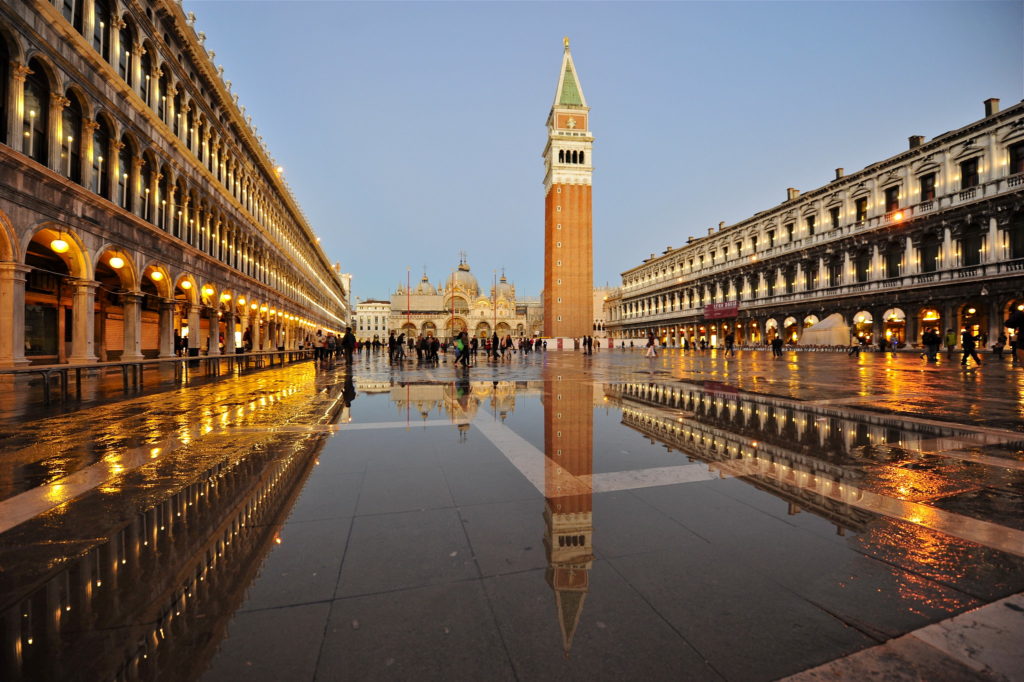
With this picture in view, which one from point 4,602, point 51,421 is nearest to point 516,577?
point 4,602

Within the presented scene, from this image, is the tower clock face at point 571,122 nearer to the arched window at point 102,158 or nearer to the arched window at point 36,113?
the arched window at point 102,158

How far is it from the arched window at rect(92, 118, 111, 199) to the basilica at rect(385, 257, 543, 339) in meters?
86.9

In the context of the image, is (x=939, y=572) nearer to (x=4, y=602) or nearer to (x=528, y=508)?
(x=528, y=508)

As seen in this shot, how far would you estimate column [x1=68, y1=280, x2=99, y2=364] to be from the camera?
14.2 meters

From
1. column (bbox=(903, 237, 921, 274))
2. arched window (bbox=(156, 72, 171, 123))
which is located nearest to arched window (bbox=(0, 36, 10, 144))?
arched window (bbox=(156, 72, 171, 123))

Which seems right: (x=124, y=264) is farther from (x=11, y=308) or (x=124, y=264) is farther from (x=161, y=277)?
(x=11, y=308)

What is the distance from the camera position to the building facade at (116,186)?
11.9 metres

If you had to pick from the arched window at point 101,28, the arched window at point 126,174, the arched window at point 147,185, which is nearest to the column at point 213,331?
the arched window at point 147,185

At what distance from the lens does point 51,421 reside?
6.47 meters

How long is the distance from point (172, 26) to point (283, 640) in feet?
87.4

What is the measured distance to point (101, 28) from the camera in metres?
15.6

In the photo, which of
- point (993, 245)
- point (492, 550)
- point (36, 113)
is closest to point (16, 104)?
point (36, 113)

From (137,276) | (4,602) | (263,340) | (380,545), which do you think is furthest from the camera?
(263,340)

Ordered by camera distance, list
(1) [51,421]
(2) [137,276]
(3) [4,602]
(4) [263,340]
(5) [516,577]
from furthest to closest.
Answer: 1. (4) [263,340]
2. (2) [137,276]
3. (1) [51,421]
4. (5) [516,577]
5. (3) [4,602]
